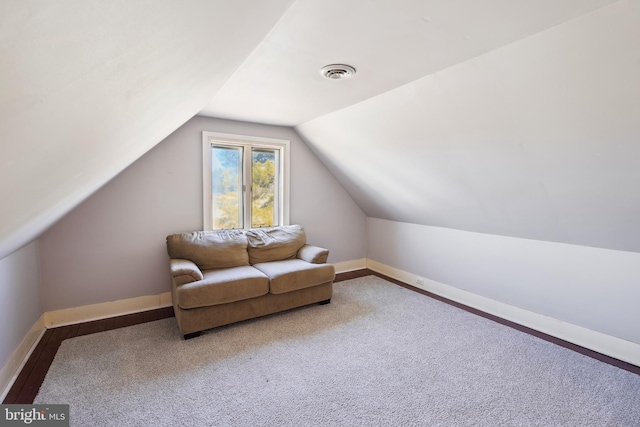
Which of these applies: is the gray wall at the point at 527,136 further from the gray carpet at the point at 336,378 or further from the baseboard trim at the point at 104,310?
the baseboard trim at the point at 104,310

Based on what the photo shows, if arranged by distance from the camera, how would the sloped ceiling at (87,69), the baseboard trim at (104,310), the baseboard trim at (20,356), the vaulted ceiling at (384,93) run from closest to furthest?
the sloped ceiling at (87,69) → the vaulted ceiling at (384,93) → the baseboard trim at (20,356) → the baseboard trim at (104,310)

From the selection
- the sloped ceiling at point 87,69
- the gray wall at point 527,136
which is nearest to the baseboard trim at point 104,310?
the sloped ceiling at point 87,69

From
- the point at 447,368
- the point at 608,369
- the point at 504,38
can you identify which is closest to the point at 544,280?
the point at 608,369

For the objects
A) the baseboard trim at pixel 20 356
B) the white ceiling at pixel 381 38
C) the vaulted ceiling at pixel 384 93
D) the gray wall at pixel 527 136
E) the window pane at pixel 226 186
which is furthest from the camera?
the window pane at pixel 226 186

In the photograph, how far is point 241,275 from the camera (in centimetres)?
303

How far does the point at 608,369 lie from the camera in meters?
2.31

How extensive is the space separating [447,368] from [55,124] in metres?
2.66

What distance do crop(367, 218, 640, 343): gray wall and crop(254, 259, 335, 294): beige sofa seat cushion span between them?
4.70 ft

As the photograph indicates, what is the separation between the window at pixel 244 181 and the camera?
3.69m

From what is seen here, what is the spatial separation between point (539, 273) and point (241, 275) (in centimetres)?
288

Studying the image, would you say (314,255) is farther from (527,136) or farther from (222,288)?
(527,136)

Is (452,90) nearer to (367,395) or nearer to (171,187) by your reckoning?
(367,395)

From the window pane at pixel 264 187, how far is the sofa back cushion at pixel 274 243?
0.28 meters

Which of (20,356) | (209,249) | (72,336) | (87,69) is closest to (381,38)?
(87,69)
